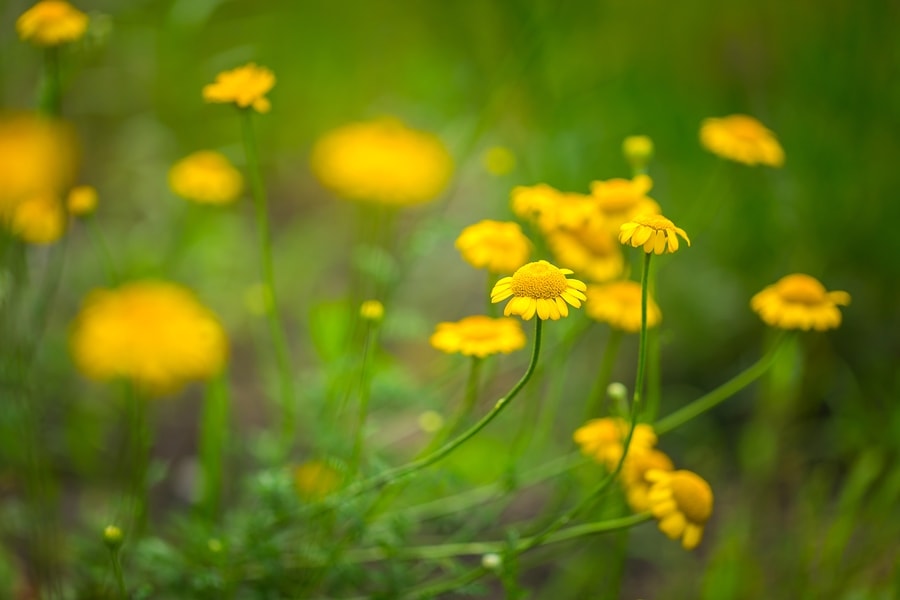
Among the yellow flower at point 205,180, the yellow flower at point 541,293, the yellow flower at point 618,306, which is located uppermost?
the yellow flower at point 541,293

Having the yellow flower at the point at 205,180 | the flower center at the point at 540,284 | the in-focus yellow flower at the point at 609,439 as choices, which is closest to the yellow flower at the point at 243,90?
the yellow flower at the point at 205,180

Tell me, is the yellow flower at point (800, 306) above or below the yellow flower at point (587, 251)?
above

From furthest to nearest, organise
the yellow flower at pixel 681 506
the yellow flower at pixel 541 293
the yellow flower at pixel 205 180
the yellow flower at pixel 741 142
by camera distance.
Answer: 1. the yellow flower at pixel 205 180
2. the yellow flower at pixel 741 142
3. the yellow flower at pixel 681 506
4. the yellow flower at pixel 541 293

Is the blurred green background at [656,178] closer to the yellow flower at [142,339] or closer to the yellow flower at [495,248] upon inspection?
the yellow flower at [495,248]

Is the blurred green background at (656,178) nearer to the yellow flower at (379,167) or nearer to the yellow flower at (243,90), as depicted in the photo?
the yellow flower at (379,167)

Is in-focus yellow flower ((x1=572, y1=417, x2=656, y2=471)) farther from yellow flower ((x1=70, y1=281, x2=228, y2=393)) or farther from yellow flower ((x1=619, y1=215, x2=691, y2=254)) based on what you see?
yellow flower ((x1=70, y1=281, x2=228, y2=393))

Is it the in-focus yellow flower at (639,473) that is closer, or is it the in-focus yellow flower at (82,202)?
the in-focus yellow flower at (639,473)

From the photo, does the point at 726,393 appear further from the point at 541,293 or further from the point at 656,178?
the point at 656,178

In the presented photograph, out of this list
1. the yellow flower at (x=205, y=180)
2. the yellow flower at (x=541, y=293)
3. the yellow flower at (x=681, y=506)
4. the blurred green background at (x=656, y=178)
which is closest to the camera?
the yellow flower at (x=541, y=293)
